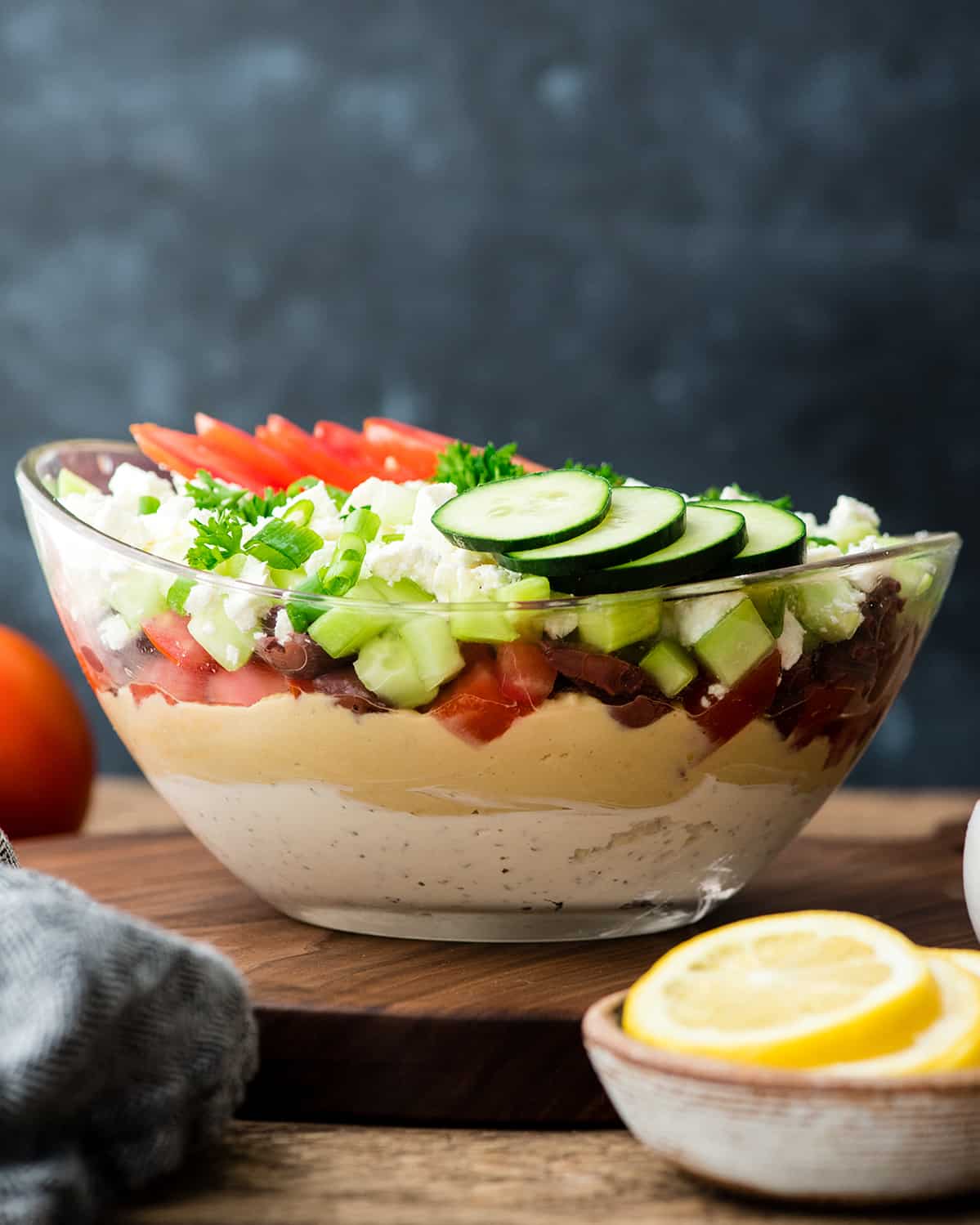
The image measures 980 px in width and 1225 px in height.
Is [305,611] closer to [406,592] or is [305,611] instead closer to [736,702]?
[406,592]

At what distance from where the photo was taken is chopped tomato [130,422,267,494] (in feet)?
5.59

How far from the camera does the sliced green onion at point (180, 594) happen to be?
1.37m

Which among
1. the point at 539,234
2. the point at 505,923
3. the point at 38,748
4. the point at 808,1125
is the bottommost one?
the point at 38,748

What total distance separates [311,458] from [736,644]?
2.01 ft

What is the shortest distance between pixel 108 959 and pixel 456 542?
46cm

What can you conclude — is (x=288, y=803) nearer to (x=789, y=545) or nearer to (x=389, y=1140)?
(x=389, y=1140)

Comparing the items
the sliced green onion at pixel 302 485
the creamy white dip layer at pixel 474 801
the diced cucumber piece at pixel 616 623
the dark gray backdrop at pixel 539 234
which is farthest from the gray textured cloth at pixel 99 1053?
the dark gray backdrop at pixel 539 234

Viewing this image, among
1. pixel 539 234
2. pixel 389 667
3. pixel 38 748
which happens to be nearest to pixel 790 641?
pixel 389 667

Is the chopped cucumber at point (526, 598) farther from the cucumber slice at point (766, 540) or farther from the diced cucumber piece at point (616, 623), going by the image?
the cucumber slice at point (766, 540)

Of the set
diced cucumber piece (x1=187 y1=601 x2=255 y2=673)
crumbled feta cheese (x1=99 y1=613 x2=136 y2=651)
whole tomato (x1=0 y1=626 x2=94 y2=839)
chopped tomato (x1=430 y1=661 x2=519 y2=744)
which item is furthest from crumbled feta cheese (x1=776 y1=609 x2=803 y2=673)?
whole tomato (x1=0 y1=626 x2=94 y2=839)

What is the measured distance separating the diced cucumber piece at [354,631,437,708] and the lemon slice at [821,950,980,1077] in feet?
1.58

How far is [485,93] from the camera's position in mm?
3160

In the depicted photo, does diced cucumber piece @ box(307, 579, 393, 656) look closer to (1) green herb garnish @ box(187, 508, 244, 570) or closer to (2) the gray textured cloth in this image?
(1) green herb garnish @ box(187, 508, 244, 570)

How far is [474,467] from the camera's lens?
5.05 ft
